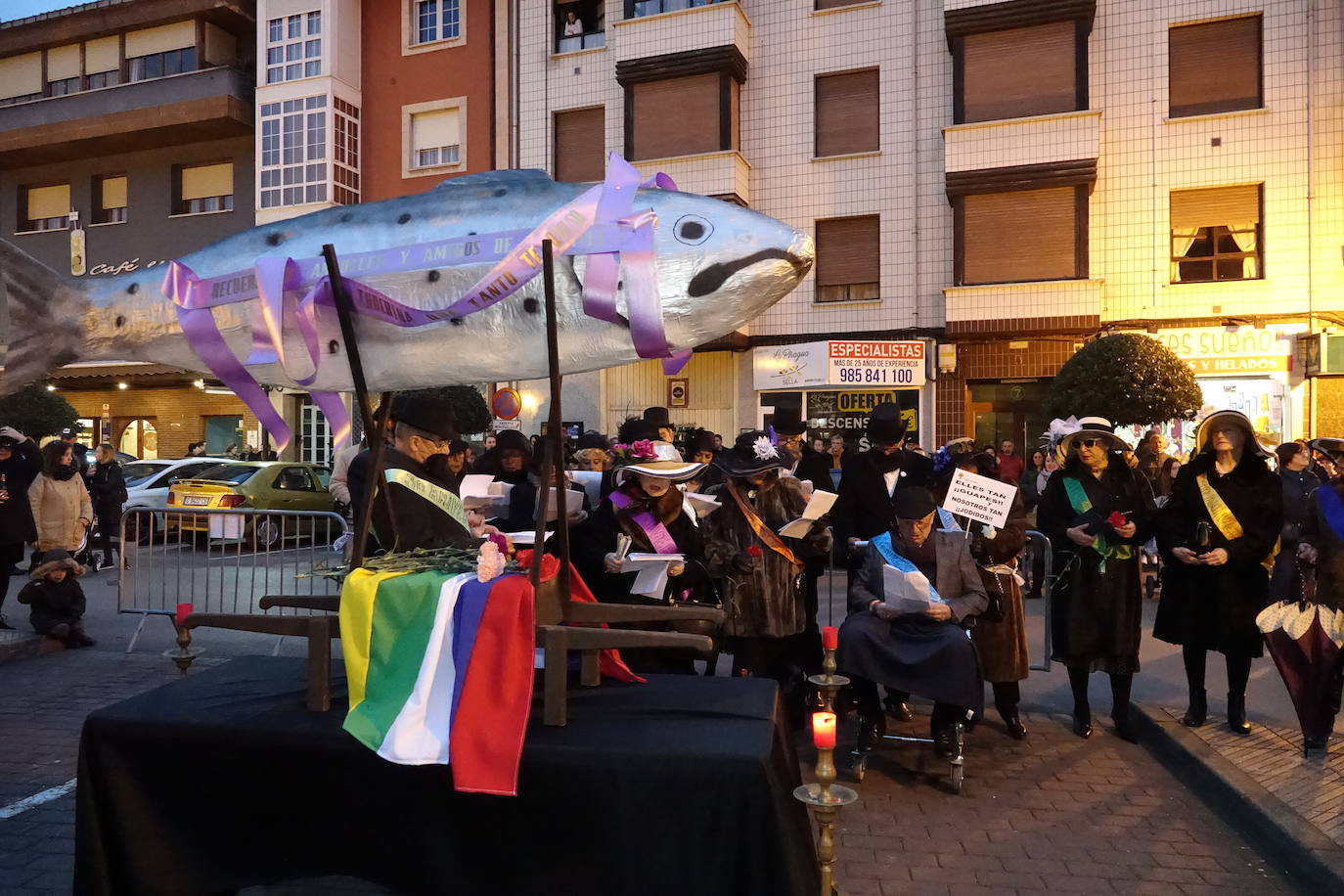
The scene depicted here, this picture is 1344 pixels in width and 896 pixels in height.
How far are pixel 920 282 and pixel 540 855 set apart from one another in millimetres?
16316

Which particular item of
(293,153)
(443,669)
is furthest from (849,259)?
(443,669)

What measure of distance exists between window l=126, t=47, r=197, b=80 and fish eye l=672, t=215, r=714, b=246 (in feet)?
79.0

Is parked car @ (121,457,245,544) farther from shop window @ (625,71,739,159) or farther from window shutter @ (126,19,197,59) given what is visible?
window shutter @ (126,19,197,59)

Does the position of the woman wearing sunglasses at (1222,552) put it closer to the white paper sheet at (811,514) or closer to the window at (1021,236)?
the white paper sheet at (811,514)

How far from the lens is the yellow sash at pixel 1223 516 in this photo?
17.7 feet

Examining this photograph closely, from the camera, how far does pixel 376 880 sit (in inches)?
108

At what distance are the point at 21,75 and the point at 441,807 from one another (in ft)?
95.8

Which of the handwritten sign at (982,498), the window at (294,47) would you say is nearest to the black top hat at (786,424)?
the handwritten sign at (982,498)

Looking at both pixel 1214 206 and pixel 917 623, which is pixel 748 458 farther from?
pixel 1214 206

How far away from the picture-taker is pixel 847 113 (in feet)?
59.0

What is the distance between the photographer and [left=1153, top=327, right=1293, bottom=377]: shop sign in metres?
15.5

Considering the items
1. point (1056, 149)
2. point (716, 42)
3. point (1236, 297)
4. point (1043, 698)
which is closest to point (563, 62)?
point (716, 42)

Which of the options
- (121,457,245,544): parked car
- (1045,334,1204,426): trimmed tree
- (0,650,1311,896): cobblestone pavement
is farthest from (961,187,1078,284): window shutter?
(121,457,245,544): parked car

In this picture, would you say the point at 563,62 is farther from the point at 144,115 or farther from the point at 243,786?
the point at 243,786
